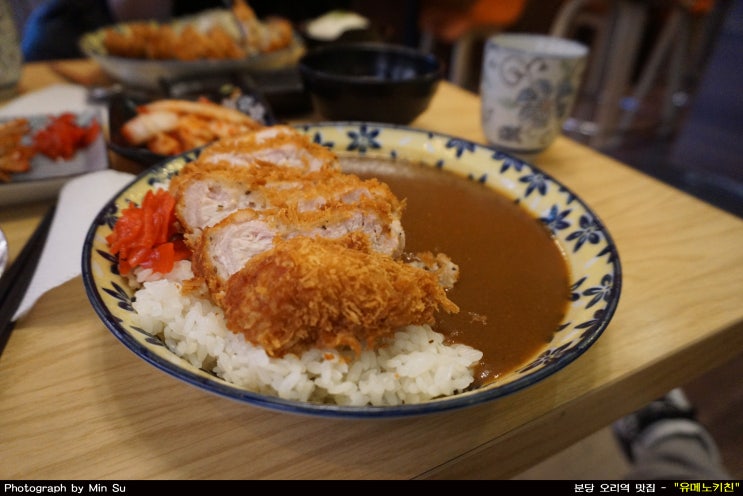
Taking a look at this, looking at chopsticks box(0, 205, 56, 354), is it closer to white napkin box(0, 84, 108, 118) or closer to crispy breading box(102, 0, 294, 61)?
white napkin box(0, 84, 108, 118)

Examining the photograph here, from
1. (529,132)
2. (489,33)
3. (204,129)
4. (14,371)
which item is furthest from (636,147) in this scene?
(14,371)

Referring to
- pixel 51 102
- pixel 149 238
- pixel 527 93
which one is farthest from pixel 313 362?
pixel 51 102

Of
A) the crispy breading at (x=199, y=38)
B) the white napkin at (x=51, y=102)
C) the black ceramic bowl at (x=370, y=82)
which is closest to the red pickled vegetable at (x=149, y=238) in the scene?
the black ceramic bowl at (x=370, y=82)

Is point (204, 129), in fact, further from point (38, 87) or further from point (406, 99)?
point (38, 87)

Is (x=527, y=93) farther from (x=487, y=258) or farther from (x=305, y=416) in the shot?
(x=305, y=416)

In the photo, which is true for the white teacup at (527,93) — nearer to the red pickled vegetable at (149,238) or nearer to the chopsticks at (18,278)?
the red pickled vegetable at (149,238)

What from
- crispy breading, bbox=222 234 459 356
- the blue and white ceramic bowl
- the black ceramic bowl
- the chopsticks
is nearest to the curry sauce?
the blue and white ceramic bowl
